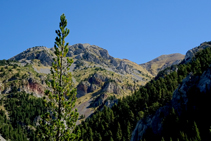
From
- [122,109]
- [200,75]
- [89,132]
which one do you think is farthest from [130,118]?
[200,75]

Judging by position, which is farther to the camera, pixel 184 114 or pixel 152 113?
pixel 152 113

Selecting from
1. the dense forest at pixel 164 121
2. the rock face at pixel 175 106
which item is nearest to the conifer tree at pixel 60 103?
the dense forest at pixel 164 121

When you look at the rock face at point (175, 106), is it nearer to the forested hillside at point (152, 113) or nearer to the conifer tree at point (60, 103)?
the forested hillside at point (152, 113)

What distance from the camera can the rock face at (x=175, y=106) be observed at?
106606 mm

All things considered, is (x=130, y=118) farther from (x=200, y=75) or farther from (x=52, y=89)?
(x=52, y=89)

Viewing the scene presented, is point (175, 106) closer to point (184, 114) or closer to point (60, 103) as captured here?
point (184, 114)

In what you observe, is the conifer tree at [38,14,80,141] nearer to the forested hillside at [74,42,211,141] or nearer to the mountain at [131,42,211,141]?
the forested hillside at [74,42,211,141]

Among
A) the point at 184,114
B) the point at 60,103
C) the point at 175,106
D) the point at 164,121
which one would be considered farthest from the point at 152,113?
the point at 60,103

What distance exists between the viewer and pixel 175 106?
11081cm

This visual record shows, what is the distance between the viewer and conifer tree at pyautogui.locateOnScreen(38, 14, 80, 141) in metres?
25.8

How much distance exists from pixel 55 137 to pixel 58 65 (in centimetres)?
1070

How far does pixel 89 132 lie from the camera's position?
475 feet

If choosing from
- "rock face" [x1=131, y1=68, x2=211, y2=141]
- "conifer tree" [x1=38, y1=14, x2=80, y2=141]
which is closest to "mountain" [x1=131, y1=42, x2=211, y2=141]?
"rock face" [x1=131, y1=68, x2=211, y2=141]

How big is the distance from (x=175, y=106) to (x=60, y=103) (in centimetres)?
9917
